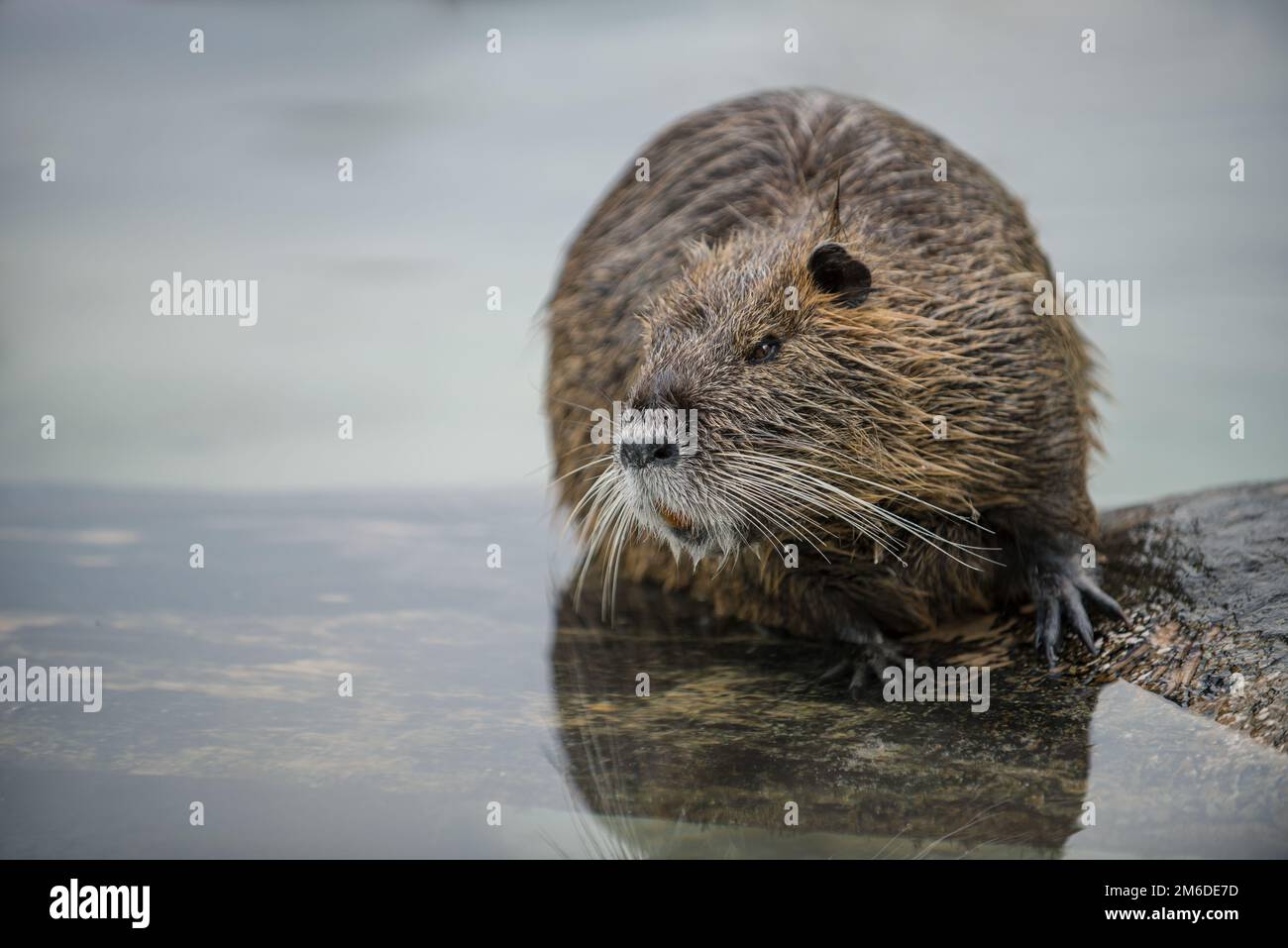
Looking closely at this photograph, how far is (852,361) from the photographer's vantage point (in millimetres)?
3850

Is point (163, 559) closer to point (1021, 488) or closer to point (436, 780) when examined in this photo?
point (436, 780)

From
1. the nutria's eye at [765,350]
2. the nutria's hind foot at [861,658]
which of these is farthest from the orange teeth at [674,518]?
the nutria's hind foot at [861,658]

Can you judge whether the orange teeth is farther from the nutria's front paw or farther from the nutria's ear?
the nutria's front paw

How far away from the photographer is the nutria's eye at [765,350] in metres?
3.83

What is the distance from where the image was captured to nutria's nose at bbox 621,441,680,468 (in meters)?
3.59

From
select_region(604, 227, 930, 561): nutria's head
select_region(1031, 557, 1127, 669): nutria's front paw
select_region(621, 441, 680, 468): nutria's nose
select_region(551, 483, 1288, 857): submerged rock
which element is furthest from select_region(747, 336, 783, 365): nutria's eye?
select_region(1031, 557, 1127, 669): nutria's front paw

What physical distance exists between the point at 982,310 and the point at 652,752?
1.63 metres

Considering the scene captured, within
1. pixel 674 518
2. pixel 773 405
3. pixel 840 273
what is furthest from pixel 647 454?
pixel 840 273

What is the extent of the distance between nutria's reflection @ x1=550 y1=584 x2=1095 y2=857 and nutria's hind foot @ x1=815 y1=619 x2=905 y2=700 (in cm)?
6

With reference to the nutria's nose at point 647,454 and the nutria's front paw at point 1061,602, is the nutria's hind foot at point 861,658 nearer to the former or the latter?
the nutria's front paw at point 1061,602

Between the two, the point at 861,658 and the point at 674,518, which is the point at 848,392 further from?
the point at 861,658

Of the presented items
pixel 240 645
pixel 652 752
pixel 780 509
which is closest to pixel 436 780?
pixel 652 752

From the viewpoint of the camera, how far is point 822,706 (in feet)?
12.8

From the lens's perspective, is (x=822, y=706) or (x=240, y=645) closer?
(x=822, y=706)
